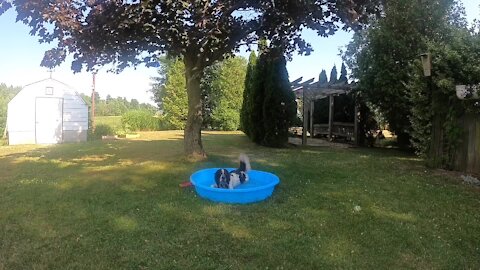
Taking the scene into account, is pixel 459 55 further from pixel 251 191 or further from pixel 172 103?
pixel 172 103

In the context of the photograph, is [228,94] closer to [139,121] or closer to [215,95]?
[215,95]

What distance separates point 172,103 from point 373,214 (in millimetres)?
20833

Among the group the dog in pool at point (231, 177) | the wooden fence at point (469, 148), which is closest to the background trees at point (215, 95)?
the wooden fence at point (469, 148)

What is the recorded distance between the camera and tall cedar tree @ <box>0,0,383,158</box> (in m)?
6.35

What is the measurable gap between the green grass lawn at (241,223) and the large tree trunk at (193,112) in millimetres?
1500

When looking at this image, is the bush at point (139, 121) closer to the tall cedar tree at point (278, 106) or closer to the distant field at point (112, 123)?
the distant field at point (112, 123)

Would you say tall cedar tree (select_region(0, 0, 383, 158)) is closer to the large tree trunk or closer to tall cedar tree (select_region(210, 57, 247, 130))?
the large tree trunk

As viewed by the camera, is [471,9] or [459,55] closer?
[459,55]

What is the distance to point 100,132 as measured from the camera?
18.5m

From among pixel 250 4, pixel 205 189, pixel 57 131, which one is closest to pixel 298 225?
pixel 205 189

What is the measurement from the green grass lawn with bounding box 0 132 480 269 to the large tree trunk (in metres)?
1.50

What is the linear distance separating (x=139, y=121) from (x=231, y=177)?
1983 centimetres

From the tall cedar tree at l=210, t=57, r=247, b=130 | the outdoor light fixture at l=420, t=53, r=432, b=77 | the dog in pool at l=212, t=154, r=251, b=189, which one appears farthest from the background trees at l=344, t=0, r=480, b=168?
the tall cedar tree at l=210, t=57, r=247, b=130

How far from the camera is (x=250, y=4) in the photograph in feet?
24.7
